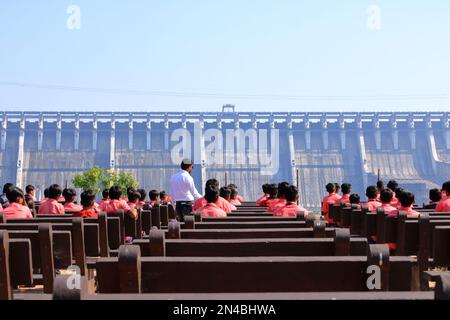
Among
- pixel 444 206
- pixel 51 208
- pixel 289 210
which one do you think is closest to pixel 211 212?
pixel 289 210

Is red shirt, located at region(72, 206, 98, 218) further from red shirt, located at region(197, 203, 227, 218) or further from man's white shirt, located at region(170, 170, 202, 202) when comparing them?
man's white shirt, located at region(170, 170, 202, 202)

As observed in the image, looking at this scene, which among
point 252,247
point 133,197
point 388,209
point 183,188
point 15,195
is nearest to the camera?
point 252,247

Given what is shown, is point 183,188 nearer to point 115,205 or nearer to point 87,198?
point 115,205

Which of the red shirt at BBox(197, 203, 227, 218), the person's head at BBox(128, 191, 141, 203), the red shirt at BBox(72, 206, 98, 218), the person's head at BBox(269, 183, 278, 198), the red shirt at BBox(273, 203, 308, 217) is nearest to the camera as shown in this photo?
the red shirt at BBox(197, 203, 227, 218)

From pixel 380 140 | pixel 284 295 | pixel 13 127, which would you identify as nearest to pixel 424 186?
pixel 380 140

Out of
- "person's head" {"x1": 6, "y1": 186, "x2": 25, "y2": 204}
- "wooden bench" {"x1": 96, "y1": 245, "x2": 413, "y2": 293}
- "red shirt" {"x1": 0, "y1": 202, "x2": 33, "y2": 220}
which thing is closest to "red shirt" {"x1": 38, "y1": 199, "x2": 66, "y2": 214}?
"person's head" {"x1": 6, "y1": 186, "x2": 25, "y2": 204}

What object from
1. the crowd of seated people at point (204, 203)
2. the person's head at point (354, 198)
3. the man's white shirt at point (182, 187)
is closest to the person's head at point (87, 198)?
the crowd of seated people at point (204, 203)

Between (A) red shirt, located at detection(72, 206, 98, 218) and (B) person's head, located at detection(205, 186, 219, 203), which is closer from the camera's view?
(B) person's head, located at detection(205, 186, 219, 203)

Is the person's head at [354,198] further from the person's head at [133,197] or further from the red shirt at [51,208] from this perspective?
the red shirt at [51,208]

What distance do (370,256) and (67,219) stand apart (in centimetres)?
526

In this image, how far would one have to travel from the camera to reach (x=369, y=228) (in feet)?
30.5

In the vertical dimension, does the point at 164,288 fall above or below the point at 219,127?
below

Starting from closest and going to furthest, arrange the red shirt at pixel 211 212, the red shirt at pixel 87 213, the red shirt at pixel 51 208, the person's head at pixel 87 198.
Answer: the red shirt at pixel 211 212
the person's head at pixel 87 198
the red shirt at pixel 87 213
the red shirt at pixel 51 208
